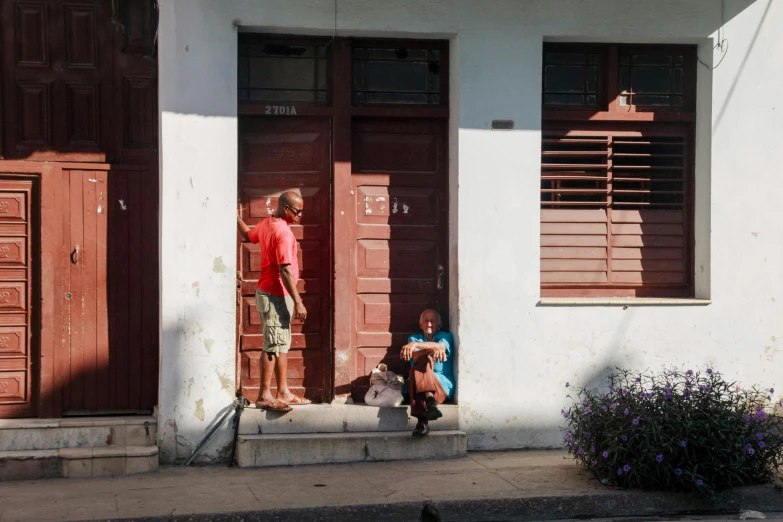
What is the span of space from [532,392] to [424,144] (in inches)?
92.3

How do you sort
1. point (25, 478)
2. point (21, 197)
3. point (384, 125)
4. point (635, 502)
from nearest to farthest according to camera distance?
point (635, 502) → point (25, 478) → point (21, 197) → point (384, 125)

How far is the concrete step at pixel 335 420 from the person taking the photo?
303 inches

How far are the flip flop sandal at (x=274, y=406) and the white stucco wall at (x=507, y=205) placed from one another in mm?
330

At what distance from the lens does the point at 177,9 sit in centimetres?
750

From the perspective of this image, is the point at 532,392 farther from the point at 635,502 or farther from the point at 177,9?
the point at 177,9

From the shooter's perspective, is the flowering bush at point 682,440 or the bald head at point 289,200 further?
the bald head at point 289,200

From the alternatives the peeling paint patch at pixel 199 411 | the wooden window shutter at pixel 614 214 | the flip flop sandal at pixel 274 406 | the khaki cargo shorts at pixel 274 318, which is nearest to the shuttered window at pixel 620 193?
the wooden window shutter at pixel 614 214

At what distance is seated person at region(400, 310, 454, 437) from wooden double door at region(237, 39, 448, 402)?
332 millimetres

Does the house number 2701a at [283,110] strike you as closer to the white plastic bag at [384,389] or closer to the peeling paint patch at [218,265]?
the peeling paint patch at [218,265]

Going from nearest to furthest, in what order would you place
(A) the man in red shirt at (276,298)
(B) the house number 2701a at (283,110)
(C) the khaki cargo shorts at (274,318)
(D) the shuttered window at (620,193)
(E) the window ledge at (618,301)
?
(A) the man in red shirt at (276,298), (C) the khaki cargo shorts at (274,318), (B) the house number 2701a at (283,110), (E) the window ledge at (618,301), (D) the shuttered window at (620,193)

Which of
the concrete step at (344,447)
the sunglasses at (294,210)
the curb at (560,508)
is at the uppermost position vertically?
the sunglasses at (294,210)

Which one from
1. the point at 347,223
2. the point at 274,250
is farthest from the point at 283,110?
the point at 274,250

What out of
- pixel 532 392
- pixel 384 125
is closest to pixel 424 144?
pixel 384 125

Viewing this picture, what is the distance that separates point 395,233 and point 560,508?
2.87 m
